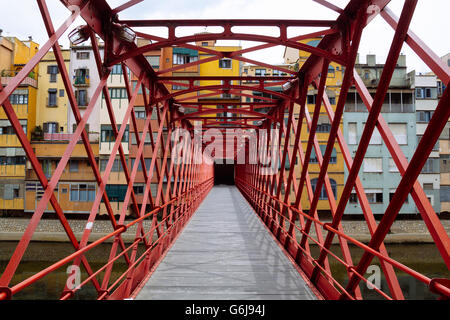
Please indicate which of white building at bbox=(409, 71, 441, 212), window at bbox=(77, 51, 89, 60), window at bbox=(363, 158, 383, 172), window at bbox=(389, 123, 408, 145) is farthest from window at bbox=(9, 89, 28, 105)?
white building at bbox=(409, 71, 441, 212)

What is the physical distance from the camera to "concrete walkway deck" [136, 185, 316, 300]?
3.86 meters

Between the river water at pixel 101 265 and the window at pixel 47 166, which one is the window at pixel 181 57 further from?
the river water at pixel 101 265

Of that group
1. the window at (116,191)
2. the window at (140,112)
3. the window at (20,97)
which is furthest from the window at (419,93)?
the window at (20,97)

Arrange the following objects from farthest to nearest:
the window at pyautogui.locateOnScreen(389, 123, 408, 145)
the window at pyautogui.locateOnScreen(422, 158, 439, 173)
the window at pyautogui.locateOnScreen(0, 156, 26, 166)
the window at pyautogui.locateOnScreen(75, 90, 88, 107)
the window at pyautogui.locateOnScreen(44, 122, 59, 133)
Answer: the window at pyautogui.locateOnScreen(44, 122, 59, 133)
the window at pyautogui.locateOnScreen(75, 90, 88, 107)
the window at pyautogui.locateOnScreen(0, 156, 26, 166)
the window at pyautogui.locateOnScreen(422, 158, 439, 173)
the window at pyautogui.locateOnScreen(389, 123, 408, 145)

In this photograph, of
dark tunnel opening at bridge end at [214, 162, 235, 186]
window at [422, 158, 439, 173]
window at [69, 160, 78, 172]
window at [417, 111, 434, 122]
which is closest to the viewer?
window at [422, 158, 439, 173]

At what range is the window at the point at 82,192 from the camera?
2286cm

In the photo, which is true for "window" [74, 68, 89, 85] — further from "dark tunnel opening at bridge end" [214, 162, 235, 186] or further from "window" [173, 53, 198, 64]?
"dark tunnel opening at bridge end" [214, 162, 235, 186]

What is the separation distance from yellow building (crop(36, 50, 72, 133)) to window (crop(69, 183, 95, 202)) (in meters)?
5.27

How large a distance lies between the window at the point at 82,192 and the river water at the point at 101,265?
409 cm

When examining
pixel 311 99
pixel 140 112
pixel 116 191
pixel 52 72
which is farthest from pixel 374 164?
pixel 52 72

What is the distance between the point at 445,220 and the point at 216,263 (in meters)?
24.1

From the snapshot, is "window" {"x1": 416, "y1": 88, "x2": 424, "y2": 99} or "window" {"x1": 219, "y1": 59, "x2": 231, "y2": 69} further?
"window" {"x1": 219, "y1": 59, "x2": 231, "y2": 69}

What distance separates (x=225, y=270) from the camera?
4758 mm

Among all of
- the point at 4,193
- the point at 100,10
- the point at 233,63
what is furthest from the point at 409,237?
the point at 4,193
